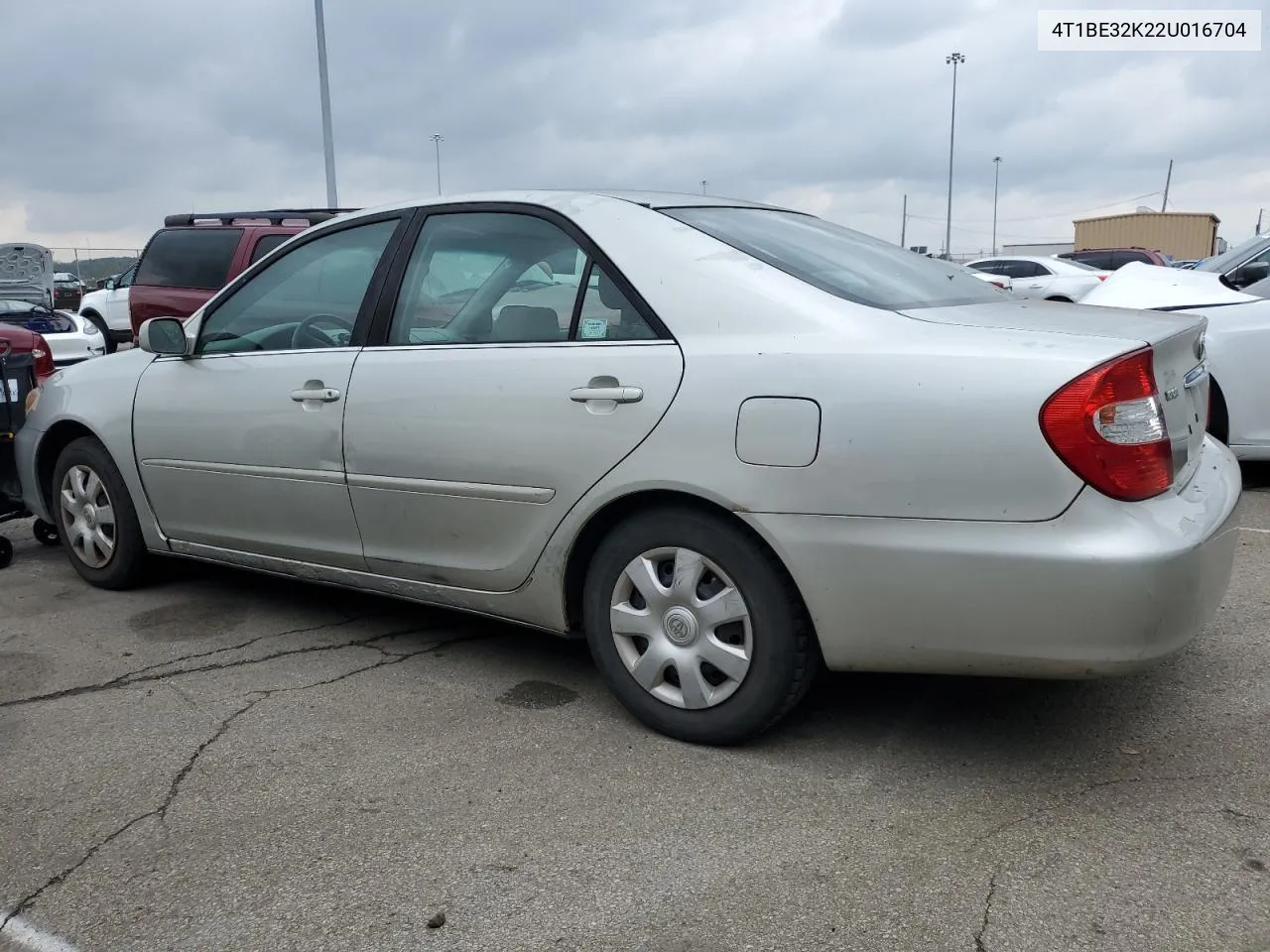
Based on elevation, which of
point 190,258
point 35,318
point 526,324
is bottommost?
point 526,324

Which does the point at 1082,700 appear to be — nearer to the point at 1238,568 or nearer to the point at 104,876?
the point at 1238,568

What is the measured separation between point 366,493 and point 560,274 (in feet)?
3.20

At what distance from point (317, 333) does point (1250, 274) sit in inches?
217

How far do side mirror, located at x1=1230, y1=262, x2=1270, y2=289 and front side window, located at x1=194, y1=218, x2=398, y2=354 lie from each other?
5.19m

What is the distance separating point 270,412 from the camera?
4016 mm

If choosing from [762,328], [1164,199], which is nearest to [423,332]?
[762,328]

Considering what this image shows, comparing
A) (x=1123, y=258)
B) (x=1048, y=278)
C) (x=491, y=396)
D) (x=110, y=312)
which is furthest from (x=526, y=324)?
(x=1123, y=258)

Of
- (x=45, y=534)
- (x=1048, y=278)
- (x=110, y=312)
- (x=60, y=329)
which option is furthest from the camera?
(x=110, y=312)

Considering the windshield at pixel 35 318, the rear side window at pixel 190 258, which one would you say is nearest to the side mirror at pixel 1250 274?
the rear side window at pixel 190 258

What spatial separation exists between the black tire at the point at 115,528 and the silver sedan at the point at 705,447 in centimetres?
45

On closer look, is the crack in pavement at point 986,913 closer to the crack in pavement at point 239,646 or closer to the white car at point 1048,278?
the crack in pavement at point 239,646

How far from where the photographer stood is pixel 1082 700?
3.40 m

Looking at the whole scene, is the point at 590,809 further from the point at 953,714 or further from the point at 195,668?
the point at 195,668

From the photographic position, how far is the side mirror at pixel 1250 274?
664cm
